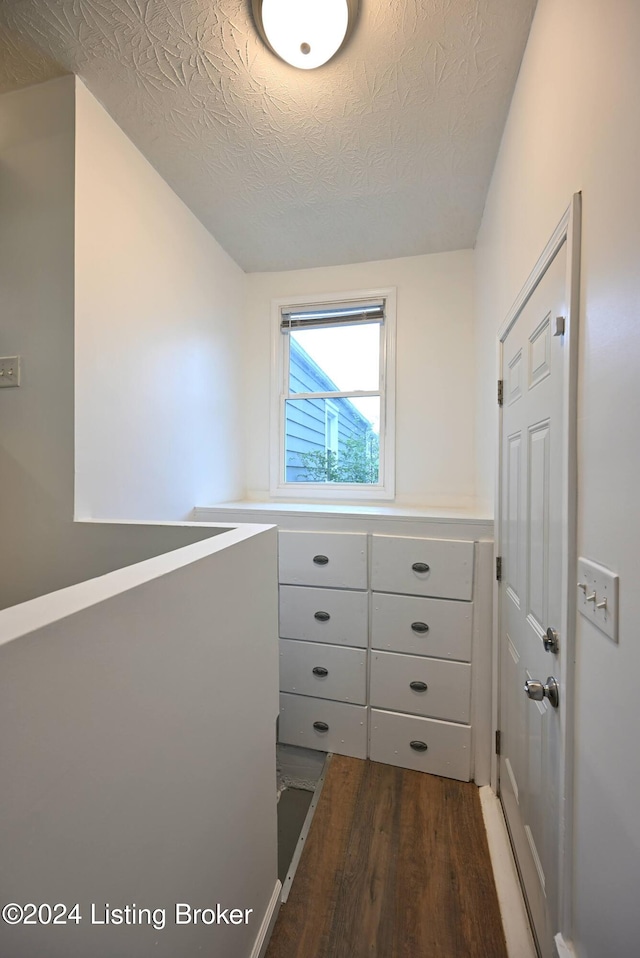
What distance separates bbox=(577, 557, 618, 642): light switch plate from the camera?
26.4 inches

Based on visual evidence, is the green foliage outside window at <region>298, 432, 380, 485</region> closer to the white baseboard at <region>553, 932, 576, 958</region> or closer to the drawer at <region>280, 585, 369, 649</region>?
the drawer at <region>280, 585, 369, 649</region>

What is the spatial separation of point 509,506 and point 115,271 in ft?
5.94

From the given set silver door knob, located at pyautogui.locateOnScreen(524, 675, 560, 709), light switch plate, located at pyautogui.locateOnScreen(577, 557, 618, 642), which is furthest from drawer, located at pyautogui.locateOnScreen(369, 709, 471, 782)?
light switch plate, located at pyautogui.locateOnScreen(577, 557, 618, 642)

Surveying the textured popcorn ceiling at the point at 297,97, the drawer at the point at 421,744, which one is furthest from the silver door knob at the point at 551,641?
the textured popcorn ceiling at the point at 297,97

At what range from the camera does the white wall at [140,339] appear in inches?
56.7

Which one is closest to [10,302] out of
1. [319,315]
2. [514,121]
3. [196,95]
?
[196,95]

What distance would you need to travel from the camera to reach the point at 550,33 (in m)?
1.01

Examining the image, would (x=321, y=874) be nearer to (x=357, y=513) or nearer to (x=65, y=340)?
(x=357, y=513)

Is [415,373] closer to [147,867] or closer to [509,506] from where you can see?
[509,506]

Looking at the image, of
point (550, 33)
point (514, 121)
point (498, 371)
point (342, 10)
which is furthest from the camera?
point (498, 371)

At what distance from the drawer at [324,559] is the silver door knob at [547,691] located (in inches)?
39.0

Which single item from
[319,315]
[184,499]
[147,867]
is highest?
[319,315]

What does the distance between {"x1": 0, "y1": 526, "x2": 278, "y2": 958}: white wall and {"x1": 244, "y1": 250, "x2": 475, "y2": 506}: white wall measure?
64.5 inches

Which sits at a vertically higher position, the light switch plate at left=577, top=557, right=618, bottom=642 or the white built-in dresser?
the light switch plate at left=577, top=557, right=618, bottom=642
